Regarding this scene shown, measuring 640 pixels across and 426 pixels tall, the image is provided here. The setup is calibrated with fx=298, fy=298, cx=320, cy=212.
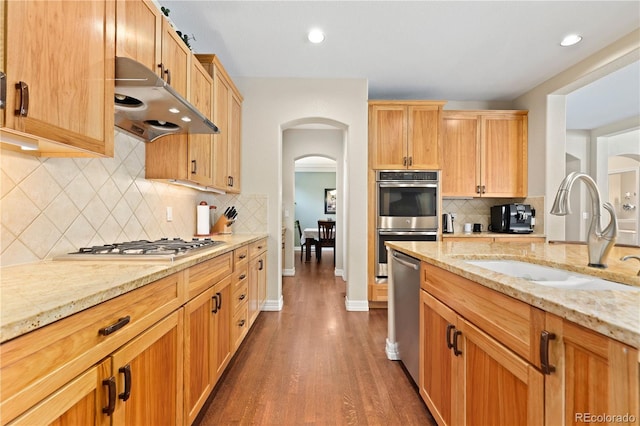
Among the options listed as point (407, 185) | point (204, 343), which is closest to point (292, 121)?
point (407, 185)

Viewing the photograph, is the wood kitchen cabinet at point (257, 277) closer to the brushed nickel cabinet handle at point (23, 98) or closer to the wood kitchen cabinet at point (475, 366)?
the wood kitchen cabinet at point (475, 366)

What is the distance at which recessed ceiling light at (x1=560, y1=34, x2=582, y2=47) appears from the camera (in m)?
2.70

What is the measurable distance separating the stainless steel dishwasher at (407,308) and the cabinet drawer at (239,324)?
1188mm

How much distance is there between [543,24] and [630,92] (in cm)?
268

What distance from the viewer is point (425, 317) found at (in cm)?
164

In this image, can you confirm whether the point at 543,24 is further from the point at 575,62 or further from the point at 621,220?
the point at 621,220

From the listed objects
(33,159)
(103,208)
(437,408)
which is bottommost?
(437,408)

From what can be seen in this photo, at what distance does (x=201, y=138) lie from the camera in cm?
237

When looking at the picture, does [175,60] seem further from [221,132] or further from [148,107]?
[221,132]

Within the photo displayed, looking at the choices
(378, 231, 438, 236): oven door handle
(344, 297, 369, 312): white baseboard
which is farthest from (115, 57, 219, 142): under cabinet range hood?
(344, 297, 369, 312): white baseboard

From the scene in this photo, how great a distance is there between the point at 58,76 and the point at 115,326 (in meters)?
0.84

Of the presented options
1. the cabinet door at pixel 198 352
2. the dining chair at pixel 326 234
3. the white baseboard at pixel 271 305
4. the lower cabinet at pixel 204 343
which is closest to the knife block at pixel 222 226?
the white baseboard at pixel 271 305

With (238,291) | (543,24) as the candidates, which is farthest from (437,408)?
(543,24)

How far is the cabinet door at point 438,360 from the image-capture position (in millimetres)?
1305
